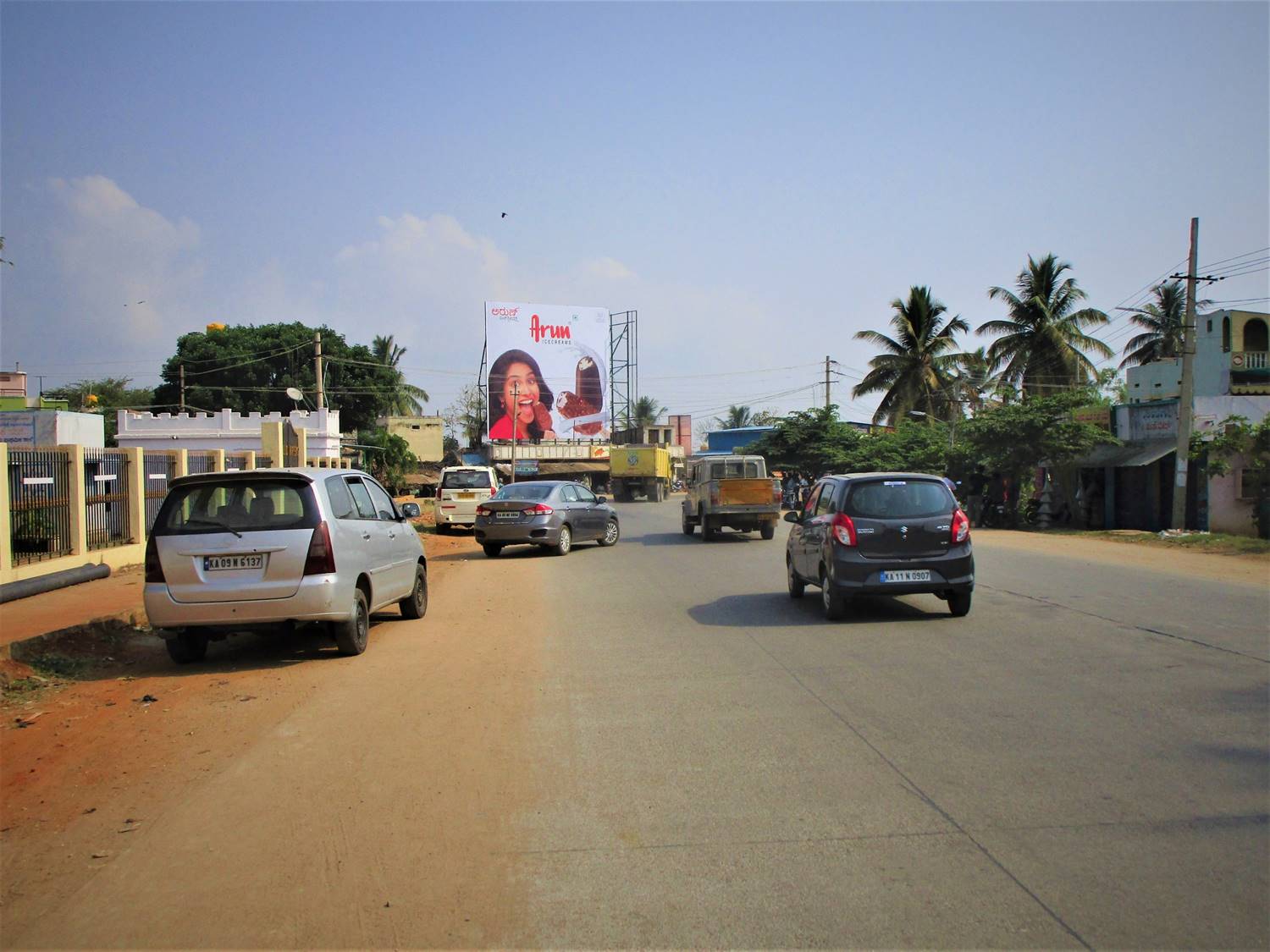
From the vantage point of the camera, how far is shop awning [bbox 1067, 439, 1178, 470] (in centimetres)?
2938

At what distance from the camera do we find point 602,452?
261 feet

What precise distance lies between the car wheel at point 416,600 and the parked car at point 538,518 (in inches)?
316

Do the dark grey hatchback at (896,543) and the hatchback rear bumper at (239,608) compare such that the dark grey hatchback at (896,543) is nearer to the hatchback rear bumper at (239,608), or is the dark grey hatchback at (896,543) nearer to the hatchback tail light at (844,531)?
the hatchback tail light at (844,531)

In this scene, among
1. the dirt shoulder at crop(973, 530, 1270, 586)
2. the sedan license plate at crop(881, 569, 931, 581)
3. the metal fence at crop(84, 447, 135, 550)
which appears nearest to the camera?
the sedan license plate at crop(881, 569, 931, 581)

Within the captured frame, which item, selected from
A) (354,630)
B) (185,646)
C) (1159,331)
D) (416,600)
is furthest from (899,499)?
(1159,331)

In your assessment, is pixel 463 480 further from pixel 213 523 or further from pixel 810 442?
pixel 810 442

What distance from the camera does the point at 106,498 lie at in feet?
57.3

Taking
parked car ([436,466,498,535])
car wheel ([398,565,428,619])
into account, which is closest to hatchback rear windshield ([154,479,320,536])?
car wheel ([398,565,428,619])

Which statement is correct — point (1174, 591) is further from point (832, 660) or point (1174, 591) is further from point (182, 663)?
point (182, 663)

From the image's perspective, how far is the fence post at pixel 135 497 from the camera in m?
18.3

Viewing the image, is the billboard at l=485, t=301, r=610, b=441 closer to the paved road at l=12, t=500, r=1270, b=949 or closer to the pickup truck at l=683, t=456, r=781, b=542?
the pickup truck at l=683, t=456, r=781, b=542

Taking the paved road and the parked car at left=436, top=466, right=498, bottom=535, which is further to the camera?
the parked car at left=436, top=466, right=498, bottom=535

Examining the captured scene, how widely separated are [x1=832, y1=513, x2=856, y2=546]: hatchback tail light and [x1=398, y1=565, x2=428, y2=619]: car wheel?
5.02 metres

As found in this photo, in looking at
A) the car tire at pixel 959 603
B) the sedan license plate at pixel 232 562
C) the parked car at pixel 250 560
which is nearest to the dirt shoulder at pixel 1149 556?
the car tire at pixel 959 603
